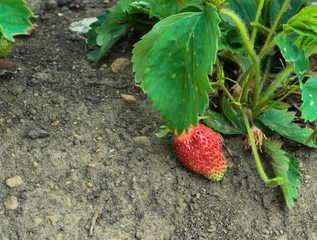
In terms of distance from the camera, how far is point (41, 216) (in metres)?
1.29

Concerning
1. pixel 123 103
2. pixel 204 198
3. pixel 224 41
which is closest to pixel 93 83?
pixel 123 103

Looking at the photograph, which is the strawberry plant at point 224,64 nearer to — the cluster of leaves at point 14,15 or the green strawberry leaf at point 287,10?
the green strawberry leaf at point 287,10

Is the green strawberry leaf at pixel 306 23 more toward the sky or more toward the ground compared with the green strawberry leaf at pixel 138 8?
more toward the sky

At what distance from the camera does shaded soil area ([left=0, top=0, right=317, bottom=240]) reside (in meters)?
1.31

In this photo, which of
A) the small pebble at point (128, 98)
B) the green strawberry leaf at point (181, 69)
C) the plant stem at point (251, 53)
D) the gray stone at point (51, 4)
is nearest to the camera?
the green strawberry leaf at point (181, 69)

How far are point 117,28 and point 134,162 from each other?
705 mm

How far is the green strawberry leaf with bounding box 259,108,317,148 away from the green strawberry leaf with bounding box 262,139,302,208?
0.22 feet

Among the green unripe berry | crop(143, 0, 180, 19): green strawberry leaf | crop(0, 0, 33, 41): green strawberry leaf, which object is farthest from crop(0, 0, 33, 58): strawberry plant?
crop(143, 0, 180, 19): green strawberry leaf

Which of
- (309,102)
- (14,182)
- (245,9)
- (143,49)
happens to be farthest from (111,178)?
(245,9)

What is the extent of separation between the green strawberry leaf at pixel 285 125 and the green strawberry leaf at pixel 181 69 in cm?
45

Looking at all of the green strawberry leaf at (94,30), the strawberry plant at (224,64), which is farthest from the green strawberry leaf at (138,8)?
the green strawberry leaf at (94,30)

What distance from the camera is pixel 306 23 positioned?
1.25 meters

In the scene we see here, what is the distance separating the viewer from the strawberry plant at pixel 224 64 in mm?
1221

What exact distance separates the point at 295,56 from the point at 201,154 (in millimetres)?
450
